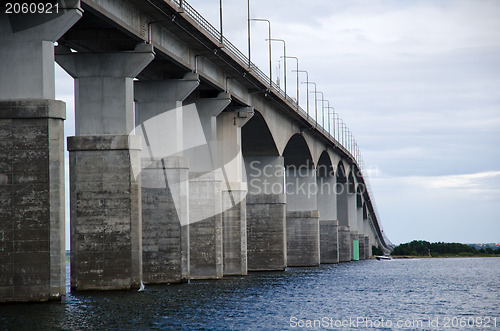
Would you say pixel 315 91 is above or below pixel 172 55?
above

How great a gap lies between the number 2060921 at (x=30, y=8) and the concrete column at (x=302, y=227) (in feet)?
219

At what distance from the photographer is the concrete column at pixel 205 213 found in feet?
192

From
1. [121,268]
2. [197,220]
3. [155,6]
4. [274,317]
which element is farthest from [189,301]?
[197,220]

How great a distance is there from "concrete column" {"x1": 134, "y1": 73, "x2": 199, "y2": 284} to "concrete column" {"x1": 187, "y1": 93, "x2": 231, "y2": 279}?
7722 mm

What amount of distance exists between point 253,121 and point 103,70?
33587mm

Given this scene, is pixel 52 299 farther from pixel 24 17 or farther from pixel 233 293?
pixel 233 293

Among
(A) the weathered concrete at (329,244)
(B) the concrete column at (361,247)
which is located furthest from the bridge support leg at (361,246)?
(A) the weathered concrete at (329,244)

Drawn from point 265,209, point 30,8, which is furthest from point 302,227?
point 30,8

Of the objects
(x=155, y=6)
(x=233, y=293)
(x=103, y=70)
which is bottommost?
(x=233, y=293)

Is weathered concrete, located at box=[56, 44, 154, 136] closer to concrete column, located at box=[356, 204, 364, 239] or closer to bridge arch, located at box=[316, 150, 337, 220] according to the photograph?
bridge arch, located at box=[316, 150, 337, 220]

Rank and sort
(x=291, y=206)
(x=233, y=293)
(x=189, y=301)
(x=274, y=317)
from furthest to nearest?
1. (x=291, y=206)
2. (x=233, y=293)
3. (x=189, y=301)
4. (x=274, y=317)

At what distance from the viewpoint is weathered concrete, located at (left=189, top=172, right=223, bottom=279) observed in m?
58.4

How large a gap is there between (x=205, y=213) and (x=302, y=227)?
4064cm

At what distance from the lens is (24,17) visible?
33.3m
